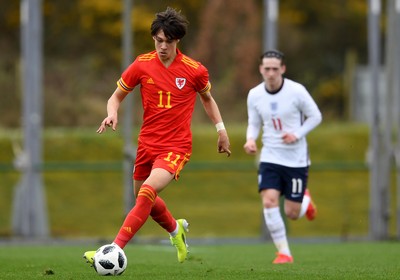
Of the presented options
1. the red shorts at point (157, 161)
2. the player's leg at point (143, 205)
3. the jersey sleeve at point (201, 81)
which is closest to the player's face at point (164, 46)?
the jersey sleeve at point (201, 81)

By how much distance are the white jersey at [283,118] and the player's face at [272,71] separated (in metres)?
0.11

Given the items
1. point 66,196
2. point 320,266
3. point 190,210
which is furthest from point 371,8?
point 320,266

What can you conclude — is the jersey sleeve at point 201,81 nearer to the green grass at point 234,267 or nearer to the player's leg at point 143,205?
the player's leg at point 143,205

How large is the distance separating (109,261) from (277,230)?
3.75 meters

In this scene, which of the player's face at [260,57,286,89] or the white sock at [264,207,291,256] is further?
the player's face at [260,57,286,89]

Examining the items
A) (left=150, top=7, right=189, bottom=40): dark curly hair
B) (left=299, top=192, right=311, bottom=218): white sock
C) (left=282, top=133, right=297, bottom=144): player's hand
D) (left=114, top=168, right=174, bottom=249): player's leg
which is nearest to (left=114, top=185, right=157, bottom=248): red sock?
(left=114, top=168, right=174, bottom=249): player's leg

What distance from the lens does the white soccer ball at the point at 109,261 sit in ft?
31.8

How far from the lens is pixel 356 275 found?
10.2 meters

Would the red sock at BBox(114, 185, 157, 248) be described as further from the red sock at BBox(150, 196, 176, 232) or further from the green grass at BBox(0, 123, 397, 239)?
the green grass at BBox(0, 123, 397, 239)

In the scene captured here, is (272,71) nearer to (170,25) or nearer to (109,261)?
(170,25)

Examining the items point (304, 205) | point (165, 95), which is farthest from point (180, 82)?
point (304, 205)

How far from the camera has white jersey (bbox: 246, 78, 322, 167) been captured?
13281mm

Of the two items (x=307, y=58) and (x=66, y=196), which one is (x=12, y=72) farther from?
(x=307, y=58)

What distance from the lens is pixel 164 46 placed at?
10.6 m
